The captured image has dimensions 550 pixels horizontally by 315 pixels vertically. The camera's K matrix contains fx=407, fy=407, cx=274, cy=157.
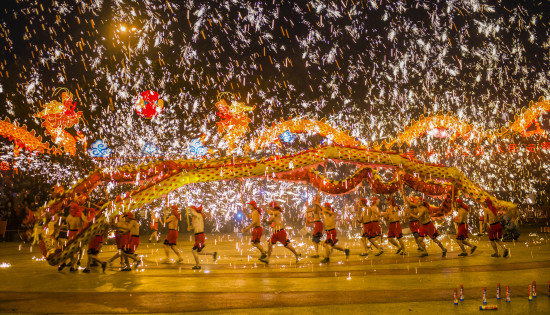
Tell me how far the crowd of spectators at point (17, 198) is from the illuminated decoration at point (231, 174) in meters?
11.3

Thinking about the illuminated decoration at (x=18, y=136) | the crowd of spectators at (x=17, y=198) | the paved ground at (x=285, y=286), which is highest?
the illuminated decoration at (x=18, y=136)

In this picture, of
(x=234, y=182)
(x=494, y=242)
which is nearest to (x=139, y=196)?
(x=494, y=242)

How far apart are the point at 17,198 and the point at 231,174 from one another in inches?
615

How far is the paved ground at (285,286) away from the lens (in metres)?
6.04

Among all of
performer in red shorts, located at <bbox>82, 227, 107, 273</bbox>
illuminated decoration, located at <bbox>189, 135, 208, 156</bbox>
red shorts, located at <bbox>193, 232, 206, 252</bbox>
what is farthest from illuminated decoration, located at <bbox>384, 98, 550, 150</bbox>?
performer in red shorts, located at <bbox>82, 227, 107, 273</bbox>

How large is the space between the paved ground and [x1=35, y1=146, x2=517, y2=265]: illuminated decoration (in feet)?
5.74

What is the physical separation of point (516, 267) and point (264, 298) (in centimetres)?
679

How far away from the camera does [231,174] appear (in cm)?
1152

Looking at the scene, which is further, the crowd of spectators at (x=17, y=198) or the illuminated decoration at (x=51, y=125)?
the crowd of spectators at (x=17, y=198)

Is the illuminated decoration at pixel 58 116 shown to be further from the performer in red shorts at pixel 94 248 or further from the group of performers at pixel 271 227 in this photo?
the performer in red shorts at pixel 94 248

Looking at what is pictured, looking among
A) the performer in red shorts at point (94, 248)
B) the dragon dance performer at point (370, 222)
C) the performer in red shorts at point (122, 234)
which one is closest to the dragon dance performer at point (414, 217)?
the dragon dance performer at point (370, 222)

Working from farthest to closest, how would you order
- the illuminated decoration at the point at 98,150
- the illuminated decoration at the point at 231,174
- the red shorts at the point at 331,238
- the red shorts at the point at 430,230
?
the illuminated decoration at the point at 98,150, the red shorts at the point at 430,230, the red shorts at the point at 331,238, the illuminated decoration at the point at 231,174

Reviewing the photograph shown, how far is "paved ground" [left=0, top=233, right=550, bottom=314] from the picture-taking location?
238 inches

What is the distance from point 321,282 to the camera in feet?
26.9
